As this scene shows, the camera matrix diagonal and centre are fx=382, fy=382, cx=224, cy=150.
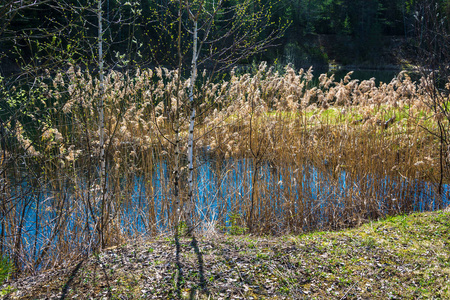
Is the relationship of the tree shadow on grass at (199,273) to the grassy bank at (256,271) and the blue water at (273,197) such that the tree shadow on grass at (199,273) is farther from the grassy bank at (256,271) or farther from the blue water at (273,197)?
the blue water at (273,197)

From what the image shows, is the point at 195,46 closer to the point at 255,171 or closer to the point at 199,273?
the point at 255,171

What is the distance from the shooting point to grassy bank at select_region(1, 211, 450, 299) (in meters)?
2.70

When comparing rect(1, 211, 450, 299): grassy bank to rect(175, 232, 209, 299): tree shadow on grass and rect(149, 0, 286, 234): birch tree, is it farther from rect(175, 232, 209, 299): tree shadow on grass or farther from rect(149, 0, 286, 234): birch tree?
rect(149, 0, 286, 234): birch tree

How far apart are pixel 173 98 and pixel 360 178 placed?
2.87m

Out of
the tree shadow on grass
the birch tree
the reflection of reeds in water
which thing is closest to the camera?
the tree shadow on grass

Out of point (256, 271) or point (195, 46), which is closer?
point (256, 271)

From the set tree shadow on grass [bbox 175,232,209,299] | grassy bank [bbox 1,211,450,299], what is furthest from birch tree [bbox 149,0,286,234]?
grassy bank [bbox 1,211,450,299]

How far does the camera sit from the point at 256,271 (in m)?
2.96

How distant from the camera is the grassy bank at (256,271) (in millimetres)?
2695

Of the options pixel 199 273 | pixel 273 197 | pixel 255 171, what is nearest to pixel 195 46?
pixel 255 171

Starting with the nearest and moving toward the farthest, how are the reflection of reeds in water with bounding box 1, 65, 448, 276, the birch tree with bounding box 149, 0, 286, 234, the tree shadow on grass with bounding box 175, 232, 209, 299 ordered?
the tree shadow on grass with bounding box 175, 232, 209, 299 → the birch tree with bounding box 149, 0, 286, 234 → the reflection of reeds in water with bounding box 1, 65, 448, 276

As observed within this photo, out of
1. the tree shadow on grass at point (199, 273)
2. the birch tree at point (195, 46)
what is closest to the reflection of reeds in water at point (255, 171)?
the birch tree at point (195, 46)

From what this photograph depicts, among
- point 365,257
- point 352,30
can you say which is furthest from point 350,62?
point 365,257

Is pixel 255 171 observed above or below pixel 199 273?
above
